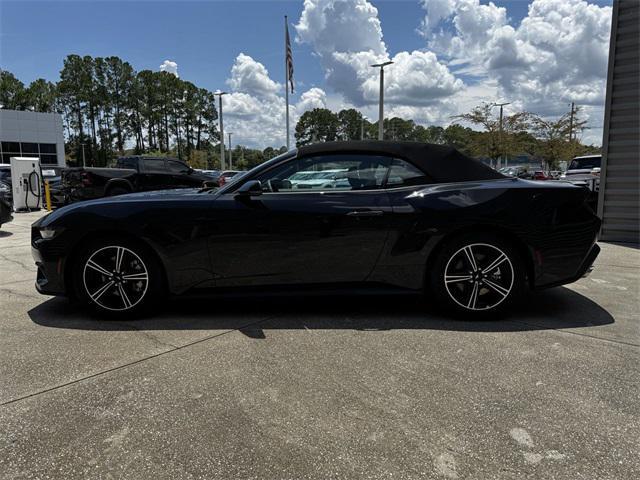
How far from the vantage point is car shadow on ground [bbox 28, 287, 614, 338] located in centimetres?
349

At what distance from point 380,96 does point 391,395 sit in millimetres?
23888

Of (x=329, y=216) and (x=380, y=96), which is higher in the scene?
(x=380, y=96)

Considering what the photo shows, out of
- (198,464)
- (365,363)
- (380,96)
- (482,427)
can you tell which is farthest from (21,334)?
(380,96)

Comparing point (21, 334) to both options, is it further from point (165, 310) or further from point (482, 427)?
point (482, 427)

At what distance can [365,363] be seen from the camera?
2.82m

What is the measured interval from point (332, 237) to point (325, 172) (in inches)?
21.7

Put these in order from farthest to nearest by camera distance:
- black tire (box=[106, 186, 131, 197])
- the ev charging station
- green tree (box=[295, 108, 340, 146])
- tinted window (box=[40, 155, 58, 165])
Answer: green tree (box=[295, 108, 340, 146]), tinted window (box=[40, 155, 58, 165]), the ev charging station, black tire (box=[106, 186, 131, 197])

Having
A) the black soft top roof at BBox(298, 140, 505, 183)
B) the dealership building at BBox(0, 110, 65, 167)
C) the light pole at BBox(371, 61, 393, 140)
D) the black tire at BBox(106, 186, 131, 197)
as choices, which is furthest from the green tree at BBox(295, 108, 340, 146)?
the black soft top roof at BBox(298, 140, 505, 183)

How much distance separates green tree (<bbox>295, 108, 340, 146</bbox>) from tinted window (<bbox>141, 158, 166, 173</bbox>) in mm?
71556

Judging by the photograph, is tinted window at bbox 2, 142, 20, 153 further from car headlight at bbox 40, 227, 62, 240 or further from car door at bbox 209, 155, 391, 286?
car door at bbox 209, 155, 391, 286

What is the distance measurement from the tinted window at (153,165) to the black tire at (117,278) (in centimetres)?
1049

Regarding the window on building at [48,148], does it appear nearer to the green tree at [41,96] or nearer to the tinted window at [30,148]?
the tinted window at [30,148]

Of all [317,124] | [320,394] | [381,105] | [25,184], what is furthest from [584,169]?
[317,124]

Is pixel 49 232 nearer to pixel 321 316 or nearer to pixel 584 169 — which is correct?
pixel 321 316
